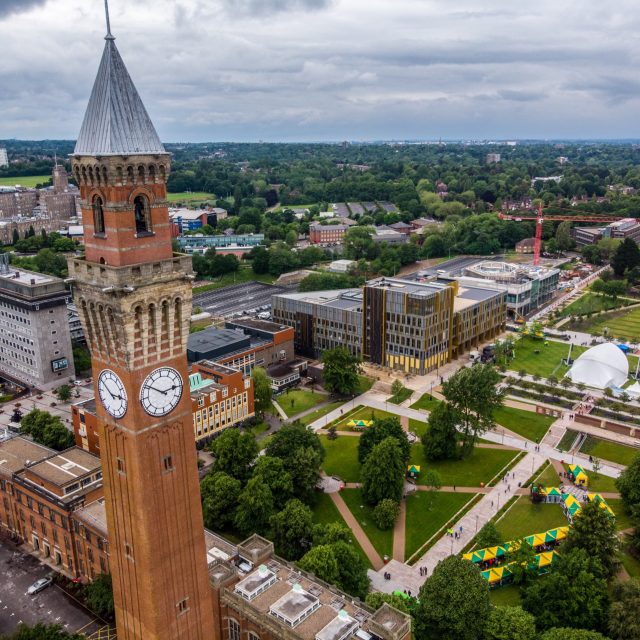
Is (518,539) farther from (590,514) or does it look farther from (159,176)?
(159,176)

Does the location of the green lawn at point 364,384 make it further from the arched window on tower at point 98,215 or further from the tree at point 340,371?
the arched window on tower at point 98,215

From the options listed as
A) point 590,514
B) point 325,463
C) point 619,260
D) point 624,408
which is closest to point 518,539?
point 590,514

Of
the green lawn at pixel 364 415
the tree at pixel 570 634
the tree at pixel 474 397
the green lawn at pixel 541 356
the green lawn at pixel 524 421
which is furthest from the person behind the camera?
the green lawn at pixel 541 356

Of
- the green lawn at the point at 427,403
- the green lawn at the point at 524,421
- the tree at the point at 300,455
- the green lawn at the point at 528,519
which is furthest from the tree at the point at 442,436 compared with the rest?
the tree at the point at 300,455

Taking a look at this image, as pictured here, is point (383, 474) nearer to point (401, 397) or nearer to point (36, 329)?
point (401, 397)

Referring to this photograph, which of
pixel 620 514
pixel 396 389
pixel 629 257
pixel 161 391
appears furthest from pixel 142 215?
pixel 629 257

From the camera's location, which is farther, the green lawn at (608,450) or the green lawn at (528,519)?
the green lawn at (608,450)
